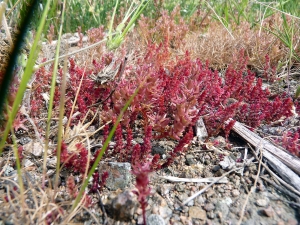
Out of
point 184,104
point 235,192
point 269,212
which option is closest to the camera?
point 269,212

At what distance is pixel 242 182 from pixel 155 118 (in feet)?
2.48

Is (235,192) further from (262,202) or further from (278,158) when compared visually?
(278,158)

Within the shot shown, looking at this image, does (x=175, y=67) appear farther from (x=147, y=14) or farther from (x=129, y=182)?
(x=147, y=14)

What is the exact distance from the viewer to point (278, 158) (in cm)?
207

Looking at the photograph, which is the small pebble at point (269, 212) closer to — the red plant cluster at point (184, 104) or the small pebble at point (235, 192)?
the small pebble at point (235, 192)

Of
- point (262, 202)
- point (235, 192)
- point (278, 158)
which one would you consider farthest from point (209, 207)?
point (278, 158)

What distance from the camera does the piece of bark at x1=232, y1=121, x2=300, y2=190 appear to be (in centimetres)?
192

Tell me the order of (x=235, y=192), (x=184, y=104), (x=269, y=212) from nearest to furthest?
(x=269, y=212) < (x=235, y=192) < (x=184, y=104)

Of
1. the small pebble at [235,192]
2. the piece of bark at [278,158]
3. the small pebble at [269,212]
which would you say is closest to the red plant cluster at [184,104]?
the piece of bark at [278,158]

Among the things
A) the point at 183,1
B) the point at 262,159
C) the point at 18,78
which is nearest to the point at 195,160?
the point at 262,159

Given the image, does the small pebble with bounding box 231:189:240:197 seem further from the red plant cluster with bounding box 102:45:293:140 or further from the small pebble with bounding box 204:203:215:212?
the red plant cluster with bounding box 102:45:293:140

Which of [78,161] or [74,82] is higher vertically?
[74,82]

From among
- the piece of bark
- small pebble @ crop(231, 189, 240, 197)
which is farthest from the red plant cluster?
small pebble @ crop(231, 189, 240, 197)

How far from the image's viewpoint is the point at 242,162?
2.11 m
